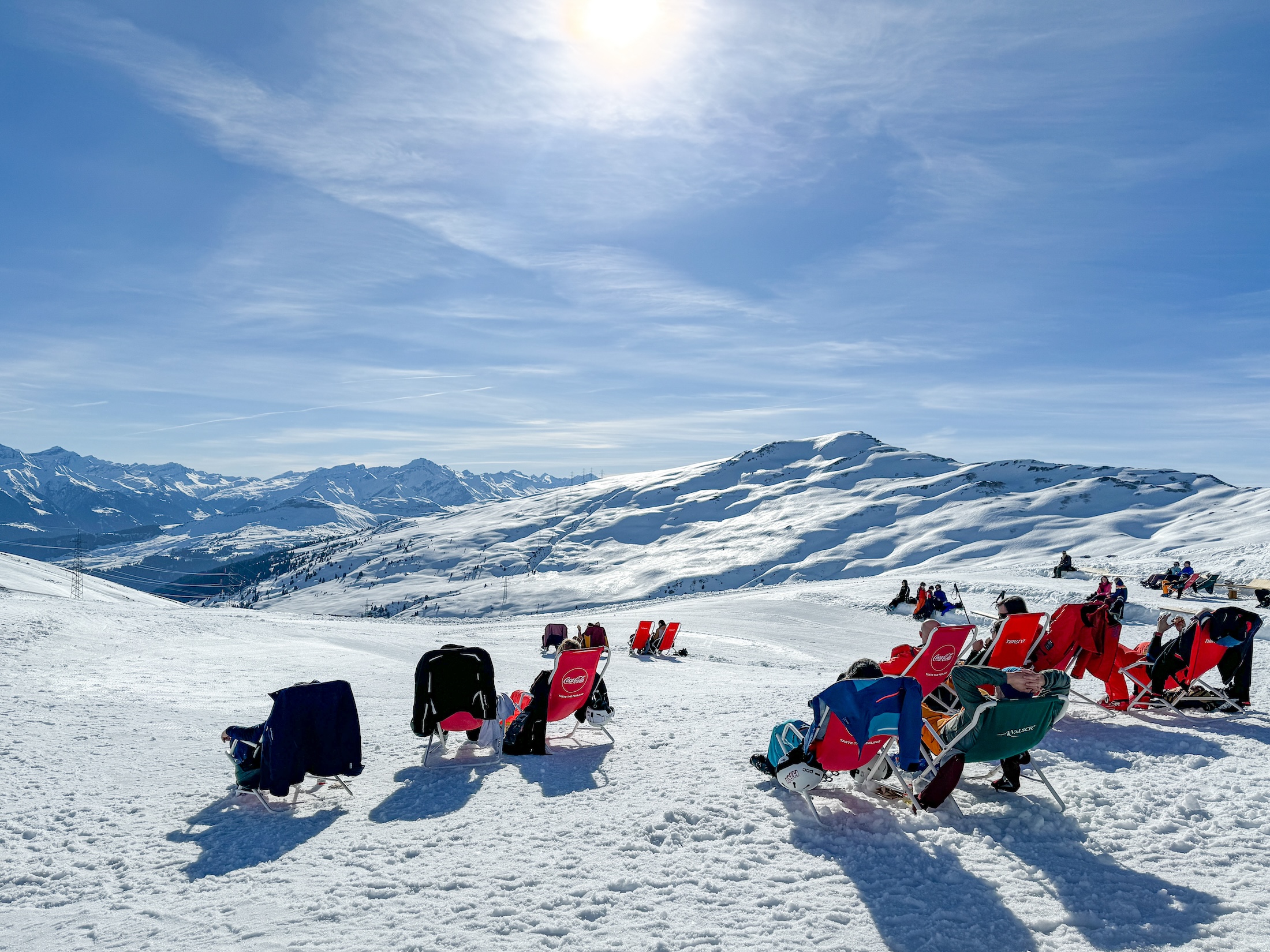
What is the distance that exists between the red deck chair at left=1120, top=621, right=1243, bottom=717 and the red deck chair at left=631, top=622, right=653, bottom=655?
14193 millimetres

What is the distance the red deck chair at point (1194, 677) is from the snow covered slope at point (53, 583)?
49.9 m

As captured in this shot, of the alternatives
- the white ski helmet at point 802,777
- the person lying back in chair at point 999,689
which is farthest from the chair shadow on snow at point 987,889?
the person lying back in chair at point 999,689

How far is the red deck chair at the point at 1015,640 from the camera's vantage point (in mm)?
10000

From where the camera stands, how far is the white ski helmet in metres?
6.77

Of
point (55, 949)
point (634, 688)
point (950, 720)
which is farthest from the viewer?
point (634, 688)

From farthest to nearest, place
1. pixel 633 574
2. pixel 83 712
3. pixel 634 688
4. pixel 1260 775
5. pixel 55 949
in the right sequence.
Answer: pixel 633 574, pixel 634 688, pixel 83 712, pixel 1260 775, pixel 55 949

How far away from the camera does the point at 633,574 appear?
179875mm

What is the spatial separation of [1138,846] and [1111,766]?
2286 millimetres

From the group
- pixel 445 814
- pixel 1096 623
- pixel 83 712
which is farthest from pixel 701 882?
pixel 83 712

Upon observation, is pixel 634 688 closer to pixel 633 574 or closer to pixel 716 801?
pixel 716 801

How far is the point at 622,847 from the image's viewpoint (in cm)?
604

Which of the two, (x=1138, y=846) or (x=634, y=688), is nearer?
(x=1138, y=846)

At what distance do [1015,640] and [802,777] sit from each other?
209 inches

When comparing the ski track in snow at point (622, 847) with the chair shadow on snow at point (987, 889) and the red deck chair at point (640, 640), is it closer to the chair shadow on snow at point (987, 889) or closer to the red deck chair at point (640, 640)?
the chair shadow on snow at point (987, 889)
